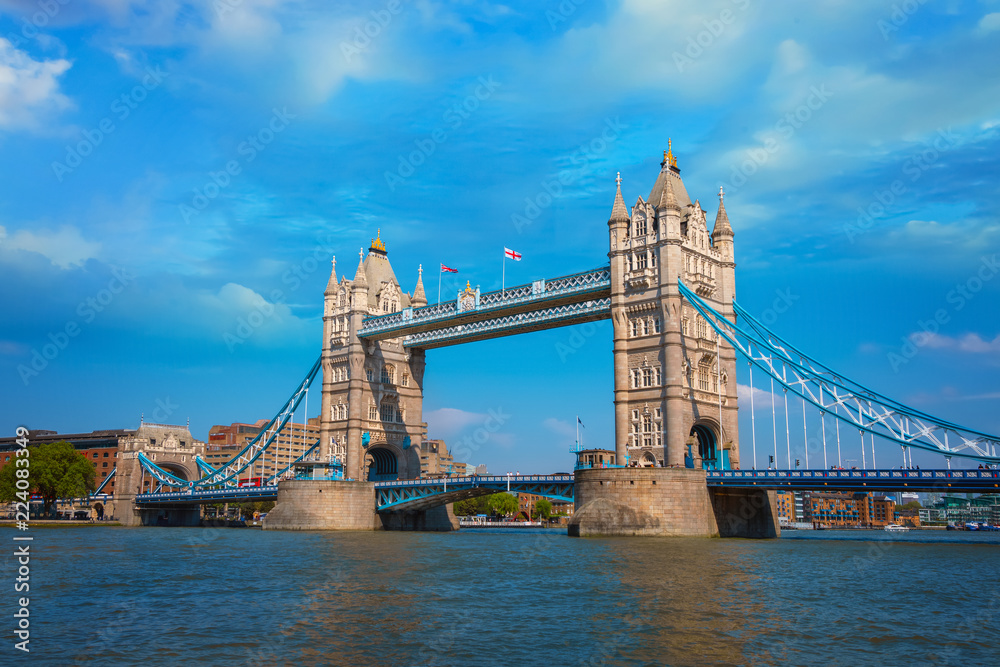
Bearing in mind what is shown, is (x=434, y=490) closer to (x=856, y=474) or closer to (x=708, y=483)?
(x=708, y=483)

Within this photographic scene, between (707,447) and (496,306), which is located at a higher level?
(496,306)

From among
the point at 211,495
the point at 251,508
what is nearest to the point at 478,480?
the point at 211,495

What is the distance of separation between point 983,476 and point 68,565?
150 feet

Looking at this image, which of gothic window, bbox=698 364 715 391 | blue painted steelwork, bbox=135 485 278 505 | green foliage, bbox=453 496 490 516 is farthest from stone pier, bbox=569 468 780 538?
green foliage, bbox=453 496 490 516

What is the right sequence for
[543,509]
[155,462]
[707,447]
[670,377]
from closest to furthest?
[670,377] → [707,447] → [155,462] → [543,509]

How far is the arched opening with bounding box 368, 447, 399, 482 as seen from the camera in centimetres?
8788

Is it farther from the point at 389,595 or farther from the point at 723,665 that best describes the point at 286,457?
the point at 723,665

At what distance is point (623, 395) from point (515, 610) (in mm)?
40292

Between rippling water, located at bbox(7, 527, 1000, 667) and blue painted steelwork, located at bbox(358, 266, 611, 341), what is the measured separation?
30.5 metres

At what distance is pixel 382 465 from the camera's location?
89.1m

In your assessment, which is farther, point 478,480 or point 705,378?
point 478,480

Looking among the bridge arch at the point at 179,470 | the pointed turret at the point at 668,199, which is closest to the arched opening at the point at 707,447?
the pointed turret at the point at 668,199

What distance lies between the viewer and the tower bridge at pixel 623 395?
55.7m

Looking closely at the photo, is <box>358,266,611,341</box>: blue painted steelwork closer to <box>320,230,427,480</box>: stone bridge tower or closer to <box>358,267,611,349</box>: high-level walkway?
<box>358,267,611,349</box>: high-level walkway
